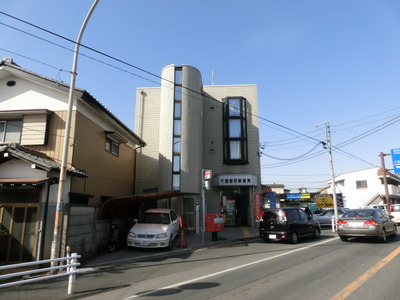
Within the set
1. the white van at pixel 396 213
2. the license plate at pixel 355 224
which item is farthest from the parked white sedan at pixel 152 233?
the white van at pixel 396 213

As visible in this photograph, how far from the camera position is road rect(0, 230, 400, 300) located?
5.70 m

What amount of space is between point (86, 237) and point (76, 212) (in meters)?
1.20

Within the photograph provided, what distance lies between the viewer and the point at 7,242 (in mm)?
9844

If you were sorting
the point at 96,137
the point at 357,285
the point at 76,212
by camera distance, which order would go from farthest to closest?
1. the point at 96,137
2. the point at 76,212
3. the point at 357,285

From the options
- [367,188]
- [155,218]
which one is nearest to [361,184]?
[367,188]

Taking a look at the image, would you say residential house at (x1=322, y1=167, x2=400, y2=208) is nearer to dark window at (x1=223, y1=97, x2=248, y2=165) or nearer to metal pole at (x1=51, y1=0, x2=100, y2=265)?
dark window at (x1=223, y1=97, x2=248, y2=165)

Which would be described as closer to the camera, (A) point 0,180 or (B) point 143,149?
(A) point 0,180

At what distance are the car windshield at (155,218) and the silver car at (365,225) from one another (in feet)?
26.5

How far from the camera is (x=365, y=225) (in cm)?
1227

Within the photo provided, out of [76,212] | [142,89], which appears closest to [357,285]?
[76,212]

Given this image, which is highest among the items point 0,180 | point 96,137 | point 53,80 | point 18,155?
point 53,80

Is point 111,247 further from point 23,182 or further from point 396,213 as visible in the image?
point 396,213

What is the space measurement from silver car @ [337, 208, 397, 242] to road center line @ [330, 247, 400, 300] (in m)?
2.96

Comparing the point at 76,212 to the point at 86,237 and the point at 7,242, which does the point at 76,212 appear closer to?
the point at 86,237
